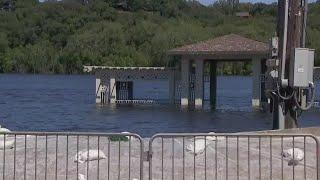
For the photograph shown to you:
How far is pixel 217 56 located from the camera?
226 ft

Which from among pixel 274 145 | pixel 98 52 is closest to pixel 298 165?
pixel 274 145

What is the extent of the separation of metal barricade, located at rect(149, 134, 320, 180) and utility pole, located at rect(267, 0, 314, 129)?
540cm

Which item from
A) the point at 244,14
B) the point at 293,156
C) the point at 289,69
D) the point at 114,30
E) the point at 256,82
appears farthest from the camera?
the point at 244,14

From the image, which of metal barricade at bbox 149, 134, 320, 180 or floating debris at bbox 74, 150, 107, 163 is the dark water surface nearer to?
metal barricade at bbox 149, 134, 320, 180

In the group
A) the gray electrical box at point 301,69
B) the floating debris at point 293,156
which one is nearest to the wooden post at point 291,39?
the gray electrical box at point 301,69

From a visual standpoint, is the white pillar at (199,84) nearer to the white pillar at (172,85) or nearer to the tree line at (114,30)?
the white pillar at (172,85)

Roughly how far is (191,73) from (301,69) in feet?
178

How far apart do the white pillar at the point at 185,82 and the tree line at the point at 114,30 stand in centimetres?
6491

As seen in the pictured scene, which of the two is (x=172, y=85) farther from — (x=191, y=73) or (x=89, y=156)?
(x=89, y=156)

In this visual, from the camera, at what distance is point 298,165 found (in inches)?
472

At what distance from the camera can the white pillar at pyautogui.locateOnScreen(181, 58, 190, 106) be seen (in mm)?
69875

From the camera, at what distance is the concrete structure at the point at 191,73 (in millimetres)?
67938

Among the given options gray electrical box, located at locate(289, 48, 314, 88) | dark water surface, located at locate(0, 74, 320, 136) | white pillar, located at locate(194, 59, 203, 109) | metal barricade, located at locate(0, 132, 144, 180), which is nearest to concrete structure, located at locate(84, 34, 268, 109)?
white pillar, located at locate(194, 59, 203, 109)

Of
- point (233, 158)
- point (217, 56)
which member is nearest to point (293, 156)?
point (233, 158)
